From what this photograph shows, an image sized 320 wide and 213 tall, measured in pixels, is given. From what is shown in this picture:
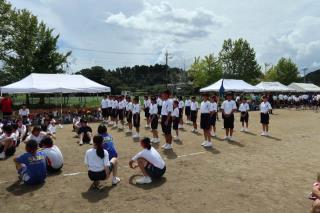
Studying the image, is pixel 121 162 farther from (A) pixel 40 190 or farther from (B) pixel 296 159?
(B) pixel 296 159

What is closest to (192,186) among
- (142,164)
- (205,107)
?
(142,164)

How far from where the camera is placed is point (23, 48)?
106 ft

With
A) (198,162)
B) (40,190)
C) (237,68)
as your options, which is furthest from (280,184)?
(237,68)

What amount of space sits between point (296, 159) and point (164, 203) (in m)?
5.32

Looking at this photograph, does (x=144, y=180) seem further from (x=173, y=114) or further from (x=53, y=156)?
(x=173, y=114)

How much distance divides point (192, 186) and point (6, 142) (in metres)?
5.91

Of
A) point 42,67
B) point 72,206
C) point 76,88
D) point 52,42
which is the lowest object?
point 72,206

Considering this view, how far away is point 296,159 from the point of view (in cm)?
960

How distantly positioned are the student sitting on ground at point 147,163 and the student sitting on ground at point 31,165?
195 centimetres

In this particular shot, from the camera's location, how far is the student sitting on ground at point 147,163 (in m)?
7.04

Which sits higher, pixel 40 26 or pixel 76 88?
pixel 40 26

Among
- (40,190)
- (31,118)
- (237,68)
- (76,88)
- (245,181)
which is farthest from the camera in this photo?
(237,68)

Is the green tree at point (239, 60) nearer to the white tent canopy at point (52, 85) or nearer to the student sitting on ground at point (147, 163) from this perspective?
the white tent canopy at point (52, 85)

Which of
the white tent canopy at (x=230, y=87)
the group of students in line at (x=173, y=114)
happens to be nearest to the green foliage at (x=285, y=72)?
the white tent canopy at (x=230, y=87)
